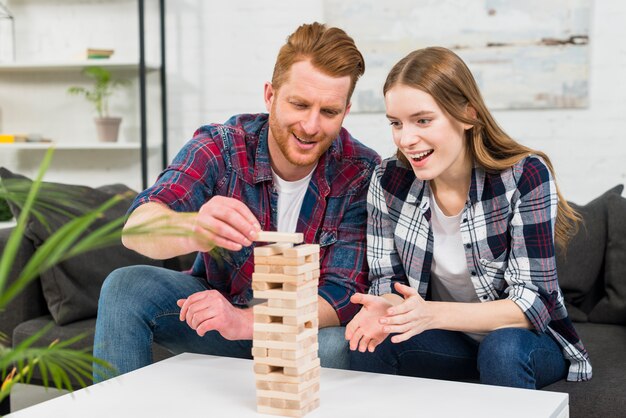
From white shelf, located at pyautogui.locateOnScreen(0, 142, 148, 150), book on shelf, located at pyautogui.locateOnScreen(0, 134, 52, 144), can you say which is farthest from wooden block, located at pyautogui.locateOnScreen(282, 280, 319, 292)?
book on shelf, located at pyautogui.locateOnScreen(0, 134, 52, 144)

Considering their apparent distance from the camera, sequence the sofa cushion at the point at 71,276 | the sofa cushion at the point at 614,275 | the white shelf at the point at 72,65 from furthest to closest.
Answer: the white shelf at the point at 72,65 → the sofa cushion at the point at 71,276 → the sofa cushion at the point at 614,275

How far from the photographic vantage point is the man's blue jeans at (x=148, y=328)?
5.84 ft

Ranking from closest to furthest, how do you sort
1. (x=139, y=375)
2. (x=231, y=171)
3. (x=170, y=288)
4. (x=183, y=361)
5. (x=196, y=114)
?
(x=139, y=375)
(x=183, y=361)
(x=170, y=288)
(x=231, y=171)
(x=196, y=114)

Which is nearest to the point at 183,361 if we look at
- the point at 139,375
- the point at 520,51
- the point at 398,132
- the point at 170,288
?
the point at 139,375

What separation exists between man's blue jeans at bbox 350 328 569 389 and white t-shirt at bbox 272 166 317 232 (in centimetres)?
43

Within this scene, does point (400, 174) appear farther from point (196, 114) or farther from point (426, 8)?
point (196, 114)

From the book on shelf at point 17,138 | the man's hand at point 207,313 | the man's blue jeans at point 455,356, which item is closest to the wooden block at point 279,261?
the man's hand at point 207,313

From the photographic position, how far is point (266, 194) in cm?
211

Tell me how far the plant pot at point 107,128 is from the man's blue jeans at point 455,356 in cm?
249

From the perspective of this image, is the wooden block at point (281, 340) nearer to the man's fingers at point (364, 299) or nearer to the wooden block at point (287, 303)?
the wooden block at point (287, 303)

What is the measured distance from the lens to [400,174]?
1.97 meters

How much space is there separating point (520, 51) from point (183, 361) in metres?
2.32

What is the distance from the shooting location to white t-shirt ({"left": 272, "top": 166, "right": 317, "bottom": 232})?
2.11m

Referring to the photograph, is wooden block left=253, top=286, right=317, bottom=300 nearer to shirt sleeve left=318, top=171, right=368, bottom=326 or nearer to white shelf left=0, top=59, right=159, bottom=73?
shirt sleeve left=318, top=171, right=368, bottom=326
